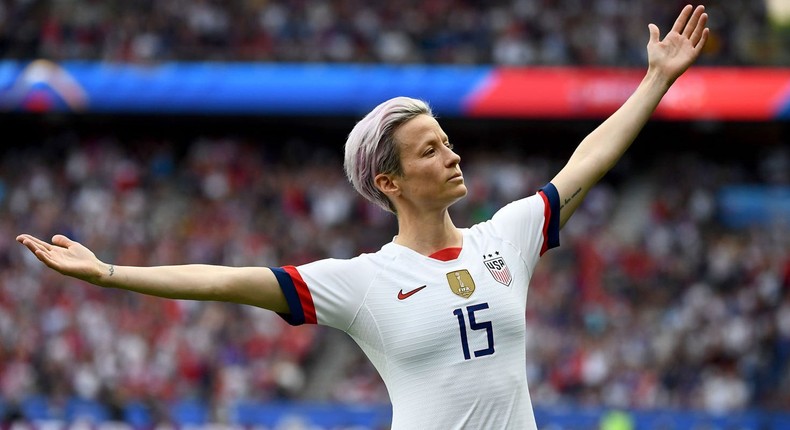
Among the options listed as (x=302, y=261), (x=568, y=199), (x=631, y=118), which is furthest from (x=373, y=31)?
(x=568, y=199)

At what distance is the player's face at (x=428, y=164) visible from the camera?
13.2 ft

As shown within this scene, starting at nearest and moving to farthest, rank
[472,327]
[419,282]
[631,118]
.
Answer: [472,327]
[419,282]
[631,118]

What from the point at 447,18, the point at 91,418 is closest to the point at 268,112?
the point at 447,18

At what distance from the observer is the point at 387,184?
163 inches

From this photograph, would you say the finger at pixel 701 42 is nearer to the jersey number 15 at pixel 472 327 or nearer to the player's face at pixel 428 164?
the player's face at pixel 428 164

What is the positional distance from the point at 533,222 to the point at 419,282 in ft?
1.69

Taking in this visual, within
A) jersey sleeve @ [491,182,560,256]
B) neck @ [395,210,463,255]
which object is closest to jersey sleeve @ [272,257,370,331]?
neck @ [395,210,463,255]

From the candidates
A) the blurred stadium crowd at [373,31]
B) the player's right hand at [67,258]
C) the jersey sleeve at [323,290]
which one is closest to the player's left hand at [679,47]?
the jersey sleeve at [323,290]

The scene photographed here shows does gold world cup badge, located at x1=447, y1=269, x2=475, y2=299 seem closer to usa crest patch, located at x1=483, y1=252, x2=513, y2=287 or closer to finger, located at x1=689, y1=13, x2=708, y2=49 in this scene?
usa crest patch, located at x1=483, y1=252, x2=513, y2=287

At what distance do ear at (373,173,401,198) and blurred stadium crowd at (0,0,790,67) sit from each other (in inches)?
666

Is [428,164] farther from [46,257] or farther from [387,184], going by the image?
[46,257]

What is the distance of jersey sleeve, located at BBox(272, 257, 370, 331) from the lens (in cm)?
395

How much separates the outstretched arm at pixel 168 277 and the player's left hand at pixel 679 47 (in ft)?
5.41

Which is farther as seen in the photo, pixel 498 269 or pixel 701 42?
pixel 701 42
